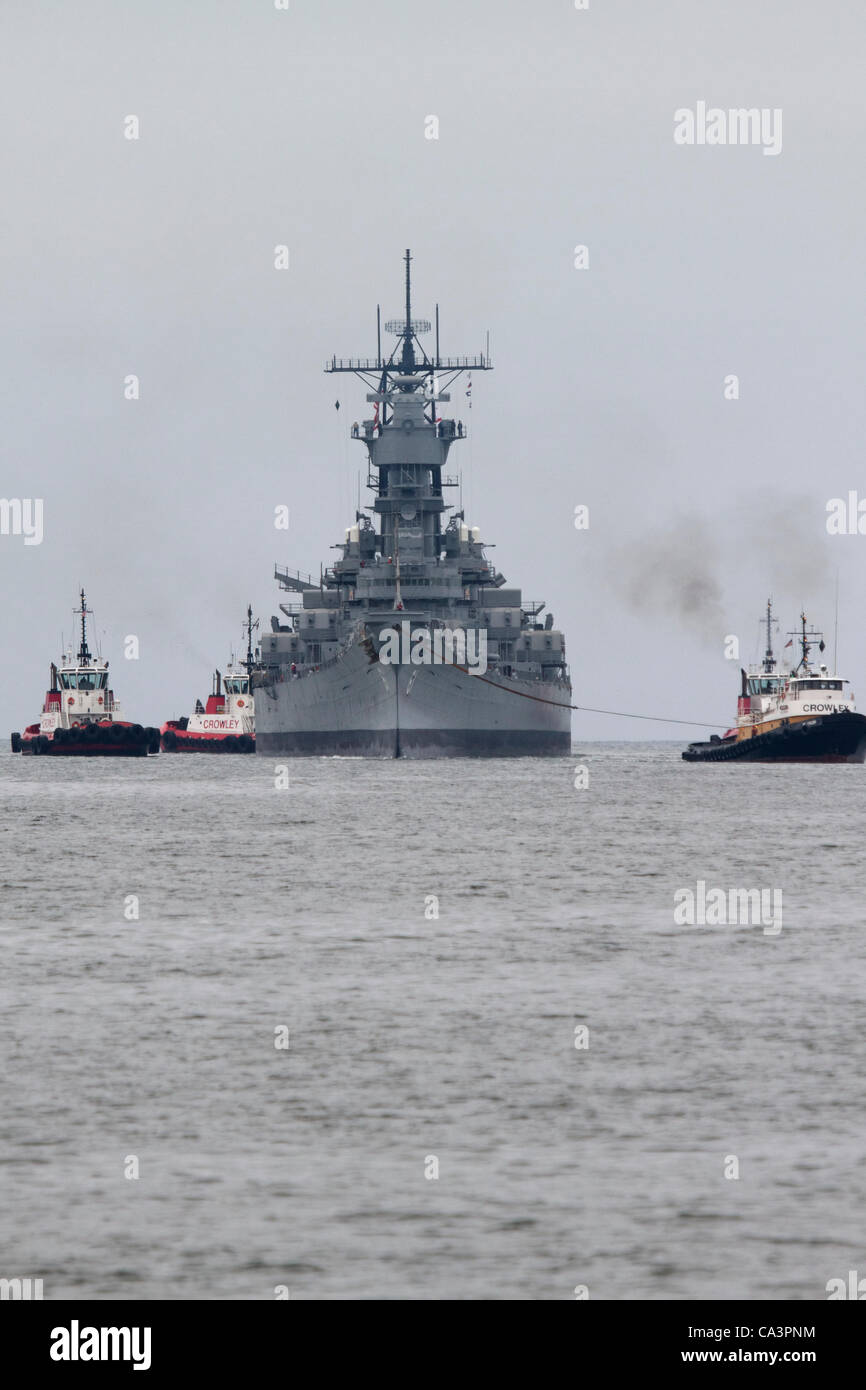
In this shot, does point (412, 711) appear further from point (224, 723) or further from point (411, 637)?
point (224, 723)

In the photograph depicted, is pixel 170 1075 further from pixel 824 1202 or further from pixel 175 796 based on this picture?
pixel 175 796

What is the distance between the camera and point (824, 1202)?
43.1 feet

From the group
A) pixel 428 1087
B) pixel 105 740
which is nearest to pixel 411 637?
pixel 105 740

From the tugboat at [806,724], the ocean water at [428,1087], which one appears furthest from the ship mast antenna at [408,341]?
the ocean water at [428,1087]

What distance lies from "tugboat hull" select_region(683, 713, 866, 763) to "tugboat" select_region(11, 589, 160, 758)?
207ft

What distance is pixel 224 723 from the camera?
564 feet

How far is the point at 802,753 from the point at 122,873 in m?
69.5

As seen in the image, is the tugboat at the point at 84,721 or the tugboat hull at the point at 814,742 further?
the tugboat at the point at 84,721

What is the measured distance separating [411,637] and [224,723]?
202 ft

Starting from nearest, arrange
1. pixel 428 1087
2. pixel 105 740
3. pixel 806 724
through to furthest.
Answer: pixel 428 1087 < pixel 806 724 < pixel 105 740

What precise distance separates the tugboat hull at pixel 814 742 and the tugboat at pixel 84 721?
63.1 m

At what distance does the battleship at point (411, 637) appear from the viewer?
368ft

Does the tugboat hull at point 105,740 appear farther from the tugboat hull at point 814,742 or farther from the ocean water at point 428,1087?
the ocean water at point 428,1087
